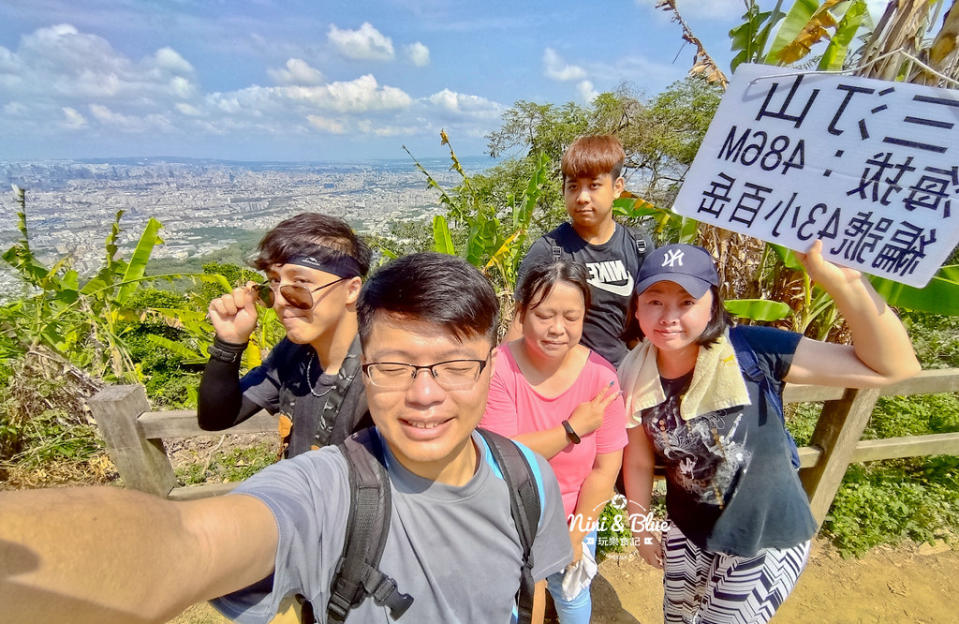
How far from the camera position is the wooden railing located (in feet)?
6.58

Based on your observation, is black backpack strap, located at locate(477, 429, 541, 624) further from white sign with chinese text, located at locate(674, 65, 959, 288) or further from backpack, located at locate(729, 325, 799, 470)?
white sign with chinese text, located at locate(674, 65, 959, 288)

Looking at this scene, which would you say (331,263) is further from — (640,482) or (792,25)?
(792,25)

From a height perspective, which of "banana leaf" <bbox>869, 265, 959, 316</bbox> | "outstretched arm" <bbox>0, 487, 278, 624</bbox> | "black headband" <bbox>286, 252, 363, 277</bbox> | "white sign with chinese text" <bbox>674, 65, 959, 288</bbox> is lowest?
"outstretched arm" <bbox>0, 487, 278, 624</bbox>

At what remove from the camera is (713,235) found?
3.36m

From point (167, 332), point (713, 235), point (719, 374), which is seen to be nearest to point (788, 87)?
point (719, 374)

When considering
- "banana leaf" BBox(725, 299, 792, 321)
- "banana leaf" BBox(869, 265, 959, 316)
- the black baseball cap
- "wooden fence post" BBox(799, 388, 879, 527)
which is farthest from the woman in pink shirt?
"banana leaf" BBox(869, 265, 959, 316)

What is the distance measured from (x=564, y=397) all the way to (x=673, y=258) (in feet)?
1.96

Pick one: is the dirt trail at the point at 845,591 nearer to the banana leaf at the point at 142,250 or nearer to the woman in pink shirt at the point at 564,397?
the woman in pink shirt at the point at 564,397

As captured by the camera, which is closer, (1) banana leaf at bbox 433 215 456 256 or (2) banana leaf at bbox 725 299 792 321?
(2) banana leaf at bbox 725 299 792 321

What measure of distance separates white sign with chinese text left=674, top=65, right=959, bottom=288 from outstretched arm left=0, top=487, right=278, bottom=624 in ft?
4.70

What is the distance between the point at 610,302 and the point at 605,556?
1545 mm

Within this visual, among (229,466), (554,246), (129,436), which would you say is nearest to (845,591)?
(554,246)

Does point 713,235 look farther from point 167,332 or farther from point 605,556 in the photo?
point 167,332

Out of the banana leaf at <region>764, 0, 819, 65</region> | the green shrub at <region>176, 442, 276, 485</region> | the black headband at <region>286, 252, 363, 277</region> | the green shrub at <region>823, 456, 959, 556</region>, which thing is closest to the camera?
the black headband at <region>286, 252, 363, 277</region>
